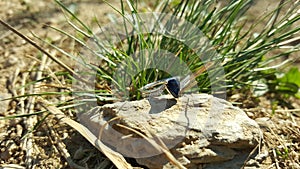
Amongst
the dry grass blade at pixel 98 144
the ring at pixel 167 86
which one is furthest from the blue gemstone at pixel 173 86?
the dry grass blade at pixel 98 144

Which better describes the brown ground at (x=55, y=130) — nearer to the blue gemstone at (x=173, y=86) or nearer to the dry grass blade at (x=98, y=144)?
the dry grass blade at (x=98, y=144)

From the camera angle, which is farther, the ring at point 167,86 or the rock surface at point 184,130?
the ring at point 167,86

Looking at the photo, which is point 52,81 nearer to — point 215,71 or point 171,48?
point 171,48

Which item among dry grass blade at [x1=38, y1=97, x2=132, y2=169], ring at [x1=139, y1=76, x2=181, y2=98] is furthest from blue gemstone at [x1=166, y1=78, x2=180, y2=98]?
dry grass blade at [x1=38, y1=97, x2=132, y2=169]

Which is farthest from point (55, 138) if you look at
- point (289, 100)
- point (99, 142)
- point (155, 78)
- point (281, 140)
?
point (289, 100)

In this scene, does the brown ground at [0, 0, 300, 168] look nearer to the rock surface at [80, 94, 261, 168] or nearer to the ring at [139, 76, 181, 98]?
the rock surface at [80, 94, 261, 168]

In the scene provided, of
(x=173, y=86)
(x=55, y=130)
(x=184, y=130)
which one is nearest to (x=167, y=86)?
(x=173, y=86)
